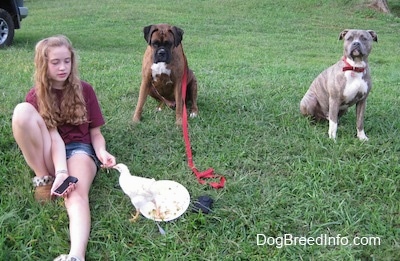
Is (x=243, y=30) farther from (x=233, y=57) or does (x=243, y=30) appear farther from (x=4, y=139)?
(x=4, y=139)

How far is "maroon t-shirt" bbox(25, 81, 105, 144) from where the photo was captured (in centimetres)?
335

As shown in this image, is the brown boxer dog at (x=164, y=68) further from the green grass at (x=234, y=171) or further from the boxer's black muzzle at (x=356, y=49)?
the boxer's black muzzle at (x=356, y=49)

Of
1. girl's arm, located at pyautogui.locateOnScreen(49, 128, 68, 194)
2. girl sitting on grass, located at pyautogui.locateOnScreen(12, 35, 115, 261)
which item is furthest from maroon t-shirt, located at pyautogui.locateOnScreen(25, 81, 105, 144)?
girl's arm, located at pyautogui.locateOnScreen(49, 128, 68, 194)

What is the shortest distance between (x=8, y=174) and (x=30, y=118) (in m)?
0.73

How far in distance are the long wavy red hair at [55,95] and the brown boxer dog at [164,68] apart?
123 cm

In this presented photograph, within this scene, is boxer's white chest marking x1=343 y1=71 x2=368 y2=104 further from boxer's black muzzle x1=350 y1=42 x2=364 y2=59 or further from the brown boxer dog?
the brown boxer dog

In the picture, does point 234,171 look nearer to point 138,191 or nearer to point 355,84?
point 138,191

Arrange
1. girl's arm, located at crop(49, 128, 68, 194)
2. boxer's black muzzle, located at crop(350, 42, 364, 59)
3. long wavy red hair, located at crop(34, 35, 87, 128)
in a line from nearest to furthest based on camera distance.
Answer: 1. girl's arm, located at crop(49, 128, 68, 194)
2. long wavy red hair, located at crop(34, 35, 87, 128)
3. boxer's black muzzle, located at crop(350, 42, 364, 59)

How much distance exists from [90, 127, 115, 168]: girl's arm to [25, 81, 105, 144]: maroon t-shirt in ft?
0.13

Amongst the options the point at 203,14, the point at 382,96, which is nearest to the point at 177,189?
the point at 382,96

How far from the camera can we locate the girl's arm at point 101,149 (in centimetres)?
326

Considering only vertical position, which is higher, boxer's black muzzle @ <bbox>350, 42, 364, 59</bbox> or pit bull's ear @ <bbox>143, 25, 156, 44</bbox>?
pit bull's ear @ <bbox>143, 25, 156, 44</bbox>

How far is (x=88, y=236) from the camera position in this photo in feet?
9.23

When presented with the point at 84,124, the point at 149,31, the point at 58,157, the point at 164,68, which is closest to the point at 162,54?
the point at 164,68
